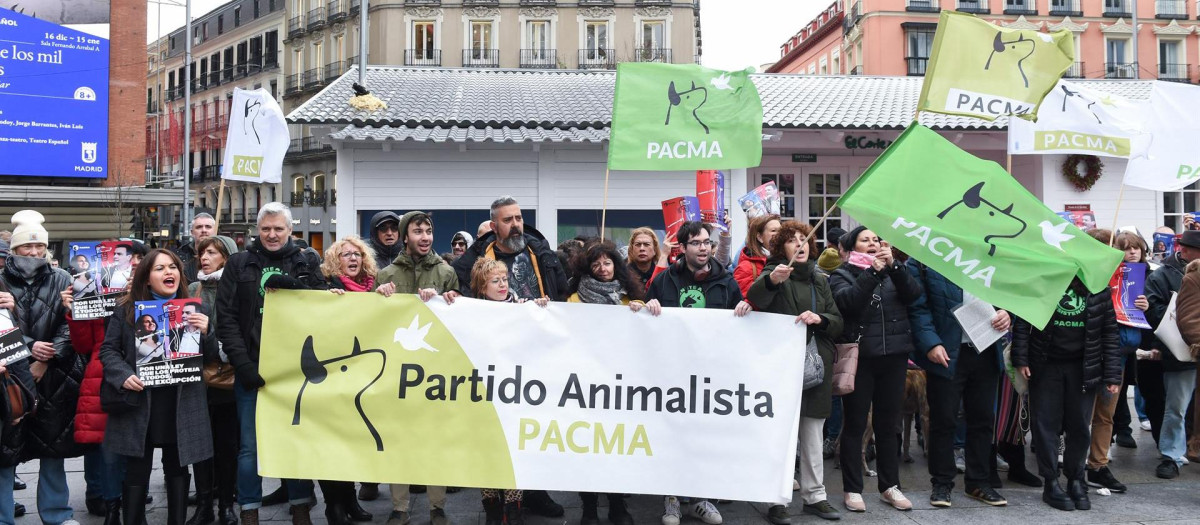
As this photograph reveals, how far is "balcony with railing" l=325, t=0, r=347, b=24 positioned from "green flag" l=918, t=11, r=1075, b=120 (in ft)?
166

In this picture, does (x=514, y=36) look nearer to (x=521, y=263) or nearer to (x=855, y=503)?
(x=521, y=263)

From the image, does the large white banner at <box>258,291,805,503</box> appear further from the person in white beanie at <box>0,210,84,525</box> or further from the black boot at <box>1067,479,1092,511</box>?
the black boot at <box>1067,479,1092,511</box>

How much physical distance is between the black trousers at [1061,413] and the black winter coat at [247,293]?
4950mm

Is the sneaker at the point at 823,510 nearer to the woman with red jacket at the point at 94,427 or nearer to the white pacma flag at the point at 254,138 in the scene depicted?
the woman with red jacket at the point at 94,427

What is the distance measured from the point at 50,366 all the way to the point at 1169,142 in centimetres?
864

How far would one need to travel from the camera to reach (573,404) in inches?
223

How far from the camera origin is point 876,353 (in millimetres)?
6098

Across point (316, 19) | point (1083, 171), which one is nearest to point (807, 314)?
point (1083, 171)

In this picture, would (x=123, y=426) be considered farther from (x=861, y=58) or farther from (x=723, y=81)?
(x=861, y=58)

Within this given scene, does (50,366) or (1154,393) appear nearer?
(50,366)

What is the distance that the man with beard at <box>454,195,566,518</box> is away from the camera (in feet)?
20.4

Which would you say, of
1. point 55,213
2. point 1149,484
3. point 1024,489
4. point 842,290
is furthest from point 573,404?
point 55,213

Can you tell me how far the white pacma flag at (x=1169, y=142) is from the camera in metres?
7.89

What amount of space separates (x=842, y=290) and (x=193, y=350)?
3976 mm
